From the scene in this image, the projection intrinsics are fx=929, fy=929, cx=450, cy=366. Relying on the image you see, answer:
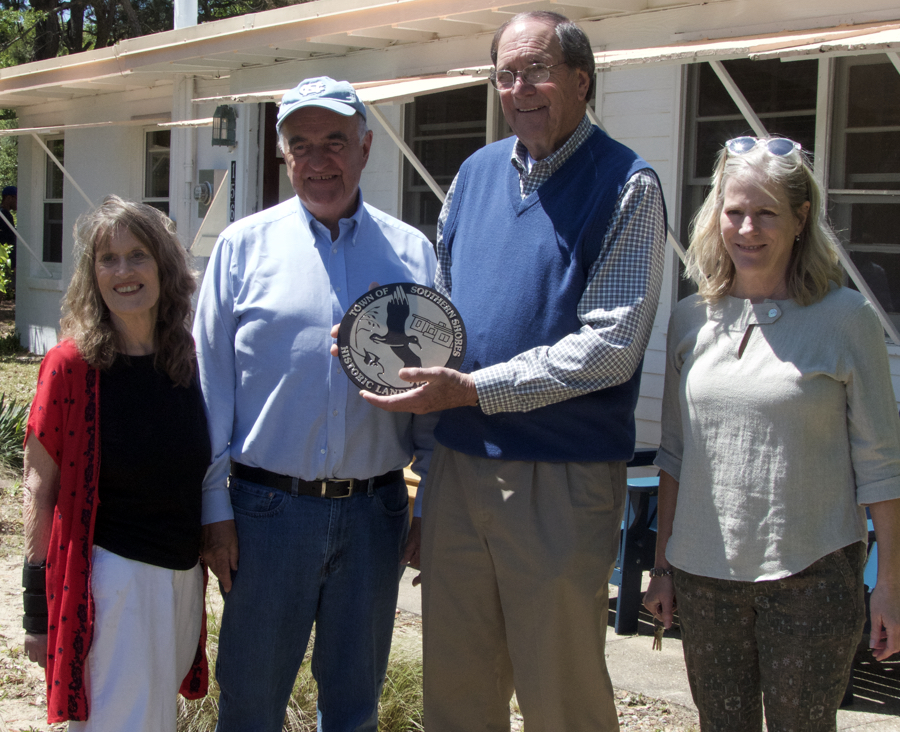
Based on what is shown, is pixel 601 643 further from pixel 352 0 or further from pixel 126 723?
pixel 352 0

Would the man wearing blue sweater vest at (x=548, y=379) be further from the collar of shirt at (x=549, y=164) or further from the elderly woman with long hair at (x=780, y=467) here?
the elderly woman with long hair at (x=780, y=467)

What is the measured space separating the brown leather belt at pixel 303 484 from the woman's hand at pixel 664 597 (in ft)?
2.54

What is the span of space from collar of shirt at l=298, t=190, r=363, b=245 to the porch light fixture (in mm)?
6471

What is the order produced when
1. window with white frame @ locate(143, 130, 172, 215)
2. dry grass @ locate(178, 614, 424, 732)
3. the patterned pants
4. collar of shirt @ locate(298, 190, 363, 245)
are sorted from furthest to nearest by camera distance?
window with white frame @ locate(143, 130, 172, 215)
dry grass @ locate(178, 614, 424, 732)
collar of shirt @ locate(298, 190, 363, 245)
the patterned pants

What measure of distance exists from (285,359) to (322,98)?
680 millimetres

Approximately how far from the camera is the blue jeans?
2381 millimetres

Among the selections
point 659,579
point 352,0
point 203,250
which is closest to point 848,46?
point 659,579

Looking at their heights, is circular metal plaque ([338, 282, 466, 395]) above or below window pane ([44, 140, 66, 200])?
below

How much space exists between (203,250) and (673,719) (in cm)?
646

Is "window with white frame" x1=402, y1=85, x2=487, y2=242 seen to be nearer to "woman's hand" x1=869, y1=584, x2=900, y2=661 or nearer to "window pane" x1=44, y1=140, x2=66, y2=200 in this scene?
"woman's hand" x1=869, y1=584, x2=900, y2=661

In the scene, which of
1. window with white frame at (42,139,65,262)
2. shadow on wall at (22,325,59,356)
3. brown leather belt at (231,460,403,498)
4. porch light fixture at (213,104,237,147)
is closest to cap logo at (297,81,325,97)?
brown leather belt at (231,460,403,498)

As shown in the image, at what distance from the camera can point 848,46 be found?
3.40 metres

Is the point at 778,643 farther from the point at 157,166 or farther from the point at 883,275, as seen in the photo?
the point at 157,166

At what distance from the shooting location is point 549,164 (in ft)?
7.34
